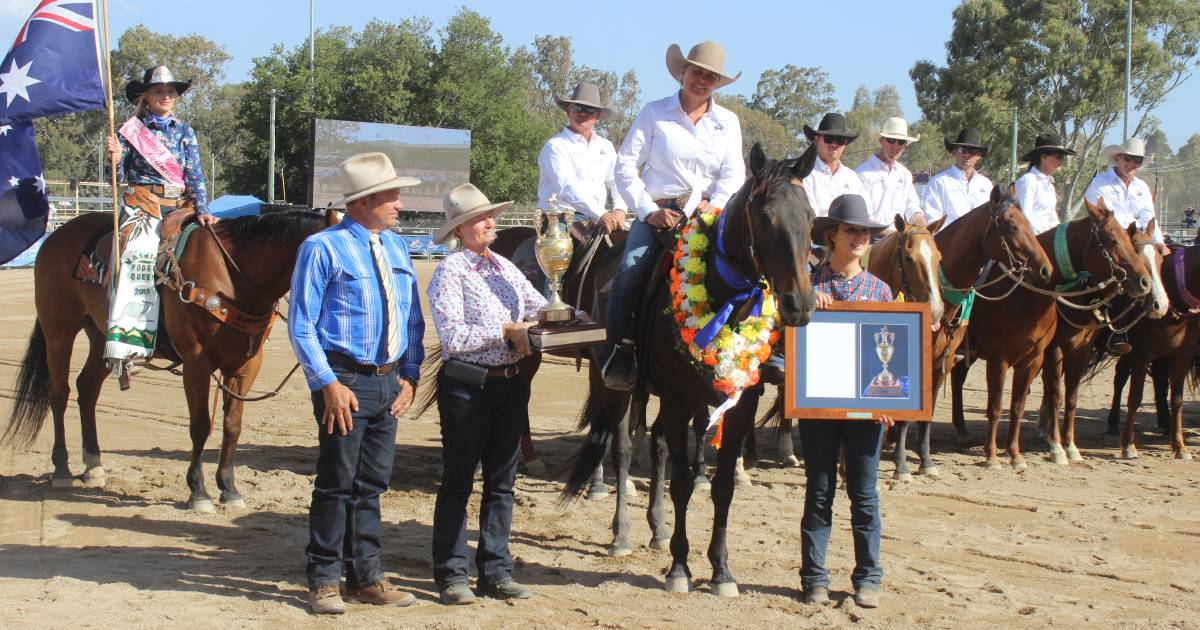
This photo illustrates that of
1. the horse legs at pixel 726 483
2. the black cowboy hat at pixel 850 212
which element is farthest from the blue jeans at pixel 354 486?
the black cowboy hat at pixel 850 212

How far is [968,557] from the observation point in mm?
6961

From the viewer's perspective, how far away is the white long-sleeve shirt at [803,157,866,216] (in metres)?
9.91

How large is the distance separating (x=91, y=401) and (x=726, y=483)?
18.0ft

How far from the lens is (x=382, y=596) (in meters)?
5.68

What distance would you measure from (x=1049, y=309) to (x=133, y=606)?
7.99 meters

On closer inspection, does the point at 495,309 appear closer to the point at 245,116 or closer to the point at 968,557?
the point at 968,557

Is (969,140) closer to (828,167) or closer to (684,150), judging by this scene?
(828,167)

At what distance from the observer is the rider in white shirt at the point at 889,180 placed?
10617mm

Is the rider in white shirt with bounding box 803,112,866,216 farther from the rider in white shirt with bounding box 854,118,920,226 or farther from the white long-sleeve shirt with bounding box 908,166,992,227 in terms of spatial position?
the white long-sleeve shirt with bounding box 908,166,992,227

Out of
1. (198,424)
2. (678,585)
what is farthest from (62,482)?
(678,585)

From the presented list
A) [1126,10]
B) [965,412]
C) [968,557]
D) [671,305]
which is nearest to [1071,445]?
[965,412]

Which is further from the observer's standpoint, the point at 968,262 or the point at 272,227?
the point at 968,262

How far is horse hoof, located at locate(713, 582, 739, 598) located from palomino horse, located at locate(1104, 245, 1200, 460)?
6384 mm

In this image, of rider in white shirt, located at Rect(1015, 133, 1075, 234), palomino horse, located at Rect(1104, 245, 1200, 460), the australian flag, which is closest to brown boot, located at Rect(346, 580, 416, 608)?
the australian flag
